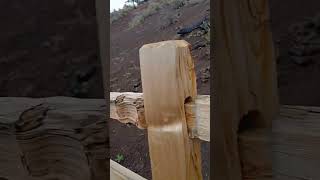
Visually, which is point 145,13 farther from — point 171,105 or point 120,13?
point 171,105

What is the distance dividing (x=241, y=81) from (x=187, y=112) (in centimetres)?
111

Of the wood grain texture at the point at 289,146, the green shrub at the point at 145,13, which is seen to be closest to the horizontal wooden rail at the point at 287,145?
the wood grain texture at the point at 289,146

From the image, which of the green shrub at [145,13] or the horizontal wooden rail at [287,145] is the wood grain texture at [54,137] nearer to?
the horizontal wooden rail at [287,145]

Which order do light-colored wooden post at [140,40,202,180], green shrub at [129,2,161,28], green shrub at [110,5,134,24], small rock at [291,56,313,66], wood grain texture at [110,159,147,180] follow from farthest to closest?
green shrub at [110,5,134,24] < green shrub at [129,2,161,28] < wood grain texture at [110,159,147,180] < light-colored wooden post at [140,40,202,180] < small rock at [291,56,313,66]

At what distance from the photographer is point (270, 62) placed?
0.65 meters

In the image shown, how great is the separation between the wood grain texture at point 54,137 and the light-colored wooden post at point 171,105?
1054mm

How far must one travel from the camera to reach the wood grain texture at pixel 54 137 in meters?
0.69

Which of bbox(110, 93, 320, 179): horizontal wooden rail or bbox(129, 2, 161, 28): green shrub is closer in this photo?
bbox(110, 93, 320, 179): horizontal wooden rail

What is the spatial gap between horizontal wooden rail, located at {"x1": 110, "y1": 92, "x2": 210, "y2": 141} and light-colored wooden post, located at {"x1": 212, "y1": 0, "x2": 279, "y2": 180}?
1.00 meters

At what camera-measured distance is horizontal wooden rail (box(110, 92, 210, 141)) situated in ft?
5.74

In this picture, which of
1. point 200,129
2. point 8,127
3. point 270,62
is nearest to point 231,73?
point 270,62

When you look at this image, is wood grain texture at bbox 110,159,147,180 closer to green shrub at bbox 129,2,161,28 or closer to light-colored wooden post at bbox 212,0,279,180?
light-colored wooden post at bbox 212,0,279,180

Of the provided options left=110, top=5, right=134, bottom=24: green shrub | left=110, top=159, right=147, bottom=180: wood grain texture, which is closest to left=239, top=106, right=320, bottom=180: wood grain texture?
left=110, top=159, right=147, bottom=180: wood grain texture

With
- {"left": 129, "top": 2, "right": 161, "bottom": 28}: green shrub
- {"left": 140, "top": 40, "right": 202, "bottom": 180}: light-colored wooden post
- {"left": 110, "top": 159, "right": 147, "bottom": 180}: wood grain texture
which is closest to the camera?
{"left": 140, "top": 40, "right": 202, "bottom": 180}: light-colored wooden post
